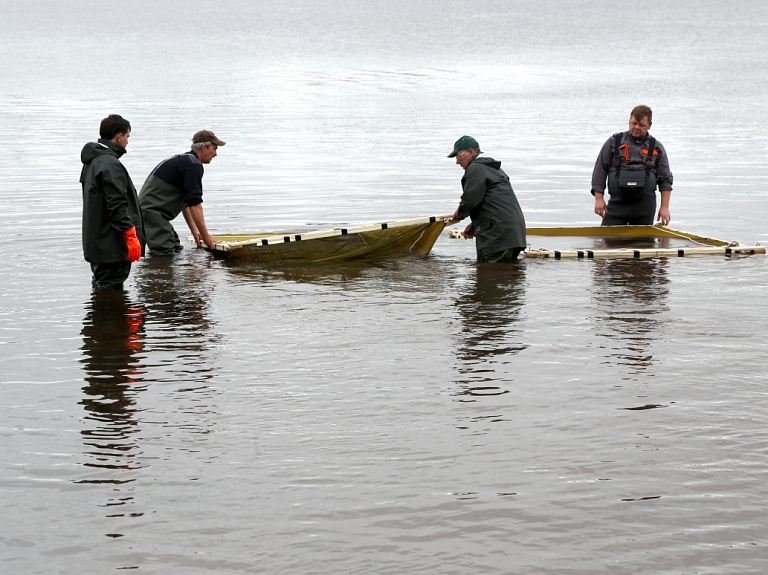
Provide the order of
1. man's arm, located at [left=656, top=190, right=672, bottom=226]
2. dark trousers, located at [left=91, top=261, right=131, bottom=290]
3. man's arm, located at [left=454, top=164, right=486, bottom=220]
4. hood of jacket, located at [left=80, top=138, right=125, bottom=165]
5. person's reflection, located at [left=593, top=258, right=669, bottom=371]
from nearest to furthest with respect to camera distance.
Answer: person's reflection, located at [left=593, top=258, right=669, bottom=371], hood of jacket, located at [left=80, top=138, right=125, bottom=165], dark trousers, located at [left=91, top=261, right=131, bottom=290], man's arm, located at [left=454, top=164, right=486, bottom=220], man's arm, located at [left=656, top=190, right=672, bottom=226]

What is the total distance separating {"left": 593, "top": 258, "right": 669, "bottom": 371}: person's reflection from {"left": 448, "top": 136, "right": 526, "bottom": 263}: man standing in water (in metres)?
0.95

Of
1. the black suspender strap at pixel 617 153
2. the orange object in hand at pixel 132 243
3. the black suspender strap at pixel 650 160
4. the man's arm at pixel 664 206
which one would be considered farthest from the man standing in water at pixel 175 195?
the man's arm at pixel 664 206

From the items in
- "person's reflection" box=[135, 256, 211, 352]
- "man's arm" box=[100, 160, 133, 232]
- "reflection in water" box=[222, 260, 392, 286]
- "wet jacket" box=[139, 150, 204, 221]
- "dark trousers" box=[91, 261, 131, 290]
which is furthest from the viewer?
"wet jacket" box=[139, 150, 204, 221]

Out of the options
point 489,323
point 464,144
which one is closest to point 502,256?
point 464,144

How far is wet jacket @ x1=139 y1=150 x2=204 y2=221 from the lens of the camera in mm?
11289

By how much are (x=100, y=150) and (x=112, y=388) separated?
294 centimetres

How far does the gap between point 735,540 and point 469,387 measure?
2.41m

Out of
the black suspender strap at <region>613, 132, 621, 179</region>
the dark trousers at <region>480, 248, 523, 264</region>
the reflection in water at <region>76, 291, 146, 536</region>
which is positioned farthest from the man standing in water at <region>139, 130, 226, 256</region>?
the black suspender strap at <region>613, 132, 621, 179</region>

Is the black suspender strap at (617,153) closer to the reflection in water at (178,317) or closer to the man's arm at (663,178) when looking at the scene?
the man's arm at (663,178)

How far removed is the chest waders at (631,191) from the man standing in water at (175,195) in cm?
416

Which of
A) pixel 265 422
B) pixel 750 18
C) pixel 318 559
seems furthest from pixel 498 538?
pixel 750 18

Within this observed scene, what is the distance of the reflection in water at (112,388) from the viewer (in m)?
5.66

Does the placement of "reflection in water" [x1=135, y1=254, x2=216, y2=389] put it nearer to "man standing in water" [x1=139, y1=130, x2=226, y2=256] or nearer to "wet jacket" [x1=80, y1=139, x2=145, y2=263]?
"man standing in water" [x1=139, y1=130, x2=226, y2=256]

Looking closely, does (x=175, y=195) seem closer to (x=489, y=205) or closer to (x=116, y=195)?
(x=116, y=195)
